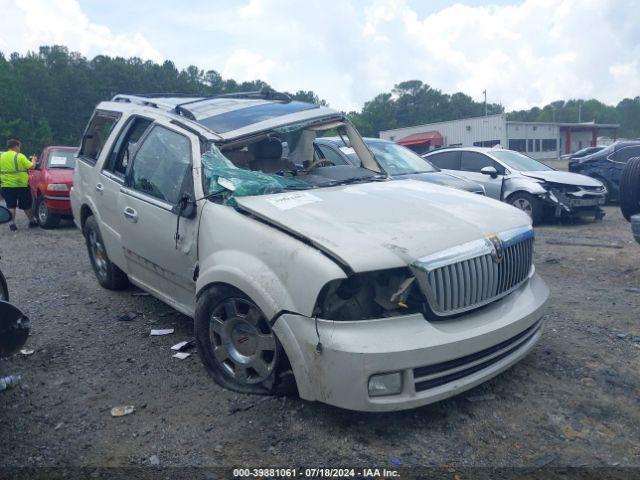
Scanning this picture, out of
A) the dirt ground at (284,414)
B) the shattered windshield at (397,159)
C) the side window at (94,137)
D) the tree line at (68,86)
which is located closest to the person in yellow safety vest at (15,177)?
the side window at (94,137)

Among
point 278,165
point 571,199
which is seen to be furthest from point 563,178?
point 278,165

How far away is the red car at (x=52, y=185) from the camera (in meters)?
→ 10.1

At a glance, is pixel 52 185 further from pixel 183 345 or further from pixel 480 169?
pixel 480 169

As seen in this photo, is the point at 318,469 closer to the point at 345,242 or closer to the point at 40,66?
the point at 345,242

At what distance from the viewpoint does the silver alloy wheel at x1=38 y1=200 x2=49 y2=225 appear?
10.4m

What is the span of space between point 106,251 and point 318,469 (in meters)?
3.40

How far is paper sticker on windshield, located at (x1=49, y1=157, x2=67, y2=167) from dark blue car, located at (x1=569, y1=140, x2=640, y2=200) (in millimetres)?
11381

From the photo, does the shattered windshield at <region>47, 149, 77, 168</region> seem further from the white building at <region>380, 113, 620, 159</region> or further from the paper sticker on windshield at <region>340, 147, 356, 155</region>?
the white building at <region>380, 113, 620, 159</region>

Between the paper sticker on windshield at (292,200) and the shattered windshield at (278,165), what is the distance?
0.17m

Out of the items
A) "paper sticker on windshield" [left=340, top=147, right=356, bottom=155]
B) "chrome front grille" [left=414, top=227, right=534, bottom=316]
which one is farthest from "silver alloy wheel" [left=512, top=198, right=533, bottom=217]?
"chrome front grille" [left=414, top=227, right=534, bottom=316]

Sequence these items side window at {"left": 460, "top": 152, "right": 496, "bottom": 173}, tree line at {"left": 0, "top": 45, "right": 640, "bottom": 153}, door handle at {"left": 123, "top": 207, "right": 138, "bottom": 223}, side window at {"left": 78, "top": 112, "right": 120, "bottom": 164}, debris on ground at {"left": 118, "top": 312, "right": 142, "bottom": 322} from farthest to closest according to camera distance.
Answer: tree line at {"left": 0, "top": 45, "right": 640, "bottom": 153} < side window at {"left": 460, "top": 152, "right": 496, "bottom": 173} < side window at {"left": 78, "top": 112, "right": 120, "bottom": 164} < debris on ground at {"left": 118, "top": 312, "right": 142, "bottom": 322} < door handle at {"left": 123, "top": 207, "right": 138, "bottom": 223}

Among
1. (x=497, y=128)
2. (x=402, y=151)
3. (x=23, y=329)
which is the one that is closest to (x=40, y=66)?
(x=497, y=128)

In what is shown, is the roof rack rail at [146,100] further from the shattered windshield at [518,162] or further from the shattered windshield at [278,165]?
the shattered windshield at [518,162]

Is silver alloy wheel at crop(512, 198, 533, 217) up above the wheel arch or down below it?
below
